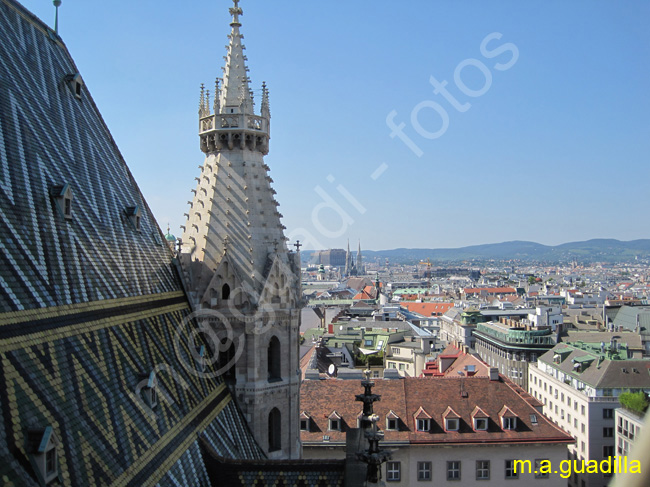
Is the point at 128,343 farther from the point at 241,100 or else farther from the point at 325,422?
the point at 325,422

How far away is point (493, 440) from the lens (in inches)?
1658

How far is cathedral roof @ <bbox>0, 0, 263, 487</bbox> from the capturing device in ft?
37.5

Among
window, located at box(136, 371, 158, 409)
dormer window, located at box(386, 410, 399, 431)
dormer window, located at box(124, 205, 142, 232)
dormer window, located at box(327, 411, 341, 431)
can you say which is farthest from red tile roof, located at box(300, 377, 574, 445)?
window, located at box(136, 371, 158, 409)

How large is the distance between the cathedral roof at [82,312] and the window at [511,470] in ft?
86.0

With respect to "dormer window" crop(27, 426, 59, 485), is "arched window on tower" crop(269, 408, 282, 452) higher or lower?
lower

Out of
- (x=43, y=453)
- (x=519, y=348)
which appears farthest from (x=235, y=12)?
(x=519, y=348)

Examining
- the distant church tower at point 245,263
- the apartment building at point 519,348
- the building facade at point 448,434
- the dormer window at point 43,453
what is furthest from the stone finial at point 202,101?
the apartment building at point 519,348

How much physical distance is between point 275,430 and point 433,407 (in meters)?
22.6

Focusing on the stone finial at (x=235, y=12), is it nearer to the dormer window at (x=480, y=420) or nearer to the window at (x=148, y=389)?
the window at (x=148, y=389)

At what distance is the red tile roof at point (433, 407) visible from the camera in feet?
139

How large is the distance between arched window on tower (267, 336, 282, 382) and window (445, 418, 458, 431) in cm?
2198

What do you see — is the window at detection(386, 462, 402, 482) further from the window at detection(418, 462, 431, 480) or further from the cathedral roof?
the cathedral roof

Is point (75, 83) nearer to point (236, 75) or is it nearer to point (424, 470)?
point (236, 75)

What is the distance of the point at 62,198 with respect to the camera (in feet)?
48.7
